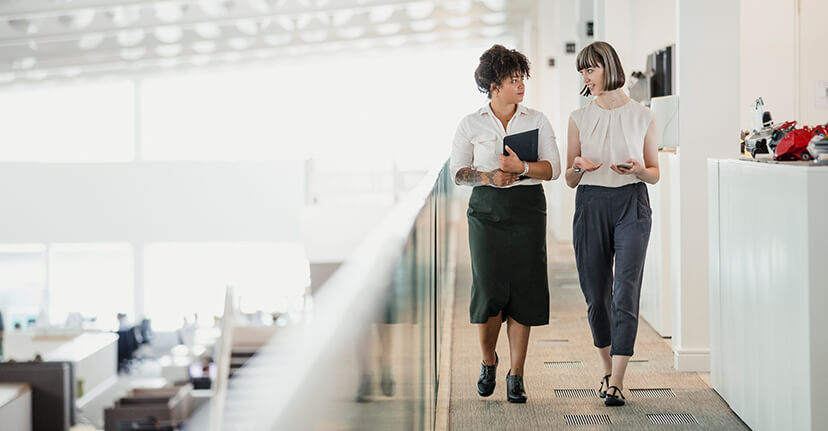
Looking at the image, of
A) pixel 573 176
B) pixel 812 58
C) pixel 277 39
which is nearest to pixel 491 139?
pixel 573 176

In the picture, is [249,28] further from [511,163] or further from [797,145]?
[797,145]

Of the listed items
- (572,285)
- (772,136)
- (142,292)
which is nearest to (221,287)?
Result: (142,292)

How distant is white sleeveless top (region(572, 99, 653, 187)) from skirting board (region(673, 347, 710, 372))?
112 centimetres

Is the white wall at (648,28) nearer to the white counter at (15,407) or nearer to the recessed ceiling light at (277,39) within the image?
the white counter at (15,407)

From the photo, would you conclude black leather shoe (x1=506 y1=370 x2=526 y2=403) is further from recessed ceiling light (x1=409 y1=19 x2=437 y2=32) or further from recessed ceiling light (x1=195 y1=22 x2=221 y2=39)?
recessed ceiling light (x1=409 y1=19 x2=437 y2=32)

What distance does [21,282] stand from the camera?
23.2m

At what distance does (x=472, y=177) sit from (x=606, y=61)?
67cm

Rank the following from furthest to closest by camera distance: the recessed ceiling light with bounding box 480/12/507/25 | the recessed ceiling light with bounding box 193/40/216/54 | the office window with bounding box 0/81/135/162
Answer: the office window with bounding box 0/81/135/162 < the recessed ceiling light with bounding box 193/40/216/54 < the recessed ceiling light with bounding box 480/12/507/25

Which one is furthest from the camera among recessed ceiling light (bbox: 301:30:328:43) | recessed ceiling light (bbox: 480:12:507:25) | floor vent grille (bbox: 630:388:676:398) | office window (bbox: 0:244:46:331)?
office window (bbox: 0:244:46:331)

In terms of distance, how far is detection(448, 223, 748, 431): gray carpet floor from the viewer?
3311 millimetres

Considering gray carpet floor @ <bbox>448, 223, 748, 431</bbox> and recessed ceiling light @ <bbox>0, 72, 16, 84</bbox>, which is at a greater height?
recessed ceiling light @ <bbox>0, 72, 16, 84</bbox>

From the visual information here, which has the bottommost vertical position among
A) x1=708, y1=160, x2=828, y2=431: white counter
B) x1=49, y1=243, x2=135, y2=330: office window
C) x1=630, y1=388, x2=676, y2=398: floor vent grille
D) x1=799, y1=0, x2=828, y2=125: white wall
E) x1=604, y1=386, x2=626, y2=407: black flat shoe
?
x1=49, y1=243, x2=135, y2=330: office window

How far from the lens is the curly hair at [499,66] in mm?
3344

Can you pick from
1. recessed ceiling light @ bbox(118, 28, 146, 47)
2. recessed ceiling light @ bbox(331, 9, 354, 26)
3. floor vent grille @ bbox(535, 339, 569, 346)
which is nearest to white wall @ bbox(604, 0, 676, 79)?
floor vent grille @ bbox(535, 339, 569, 346)
